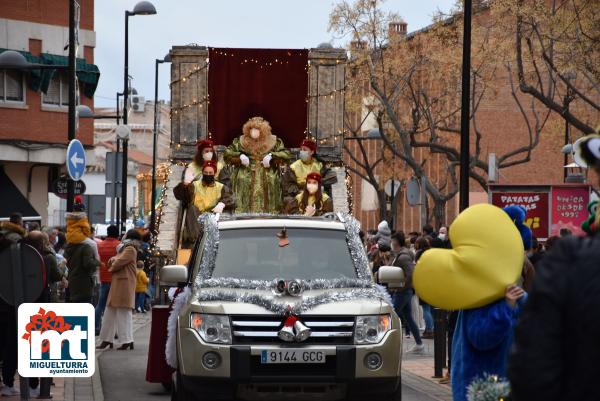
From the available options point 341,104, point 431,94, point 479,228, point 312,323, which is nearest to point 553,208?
point 341,104

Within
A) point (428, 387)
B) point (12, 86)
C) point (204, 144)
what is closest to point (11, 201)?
point (12, 86)

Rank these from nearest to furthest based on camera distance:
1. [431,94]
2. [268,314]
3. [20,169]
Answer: [268,314]
[20,169]
[431,94]

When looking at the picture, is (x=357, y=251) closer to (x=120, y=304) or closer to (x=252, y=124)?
(x=252, y=124)

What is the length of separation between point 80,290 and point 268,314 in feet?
26.8

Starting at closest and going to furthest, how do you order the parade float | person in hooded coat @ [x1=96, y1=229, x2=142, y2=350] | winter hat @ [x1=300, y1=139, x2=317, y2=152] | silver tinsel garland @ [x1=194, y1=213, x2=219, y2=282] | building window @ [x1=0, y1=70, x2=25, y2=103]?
1. silver tinsel garland @ [x1=194, y1=213, x2=219, y2=282]
2. the parade float
3. winter hat @ [x1=300, y1=139, x2=317, y2=152]
4. person in hooded coat @ [x1=96, y1=229, x2=142, y2=350]
5. building window @ [x1=0, y1=70, x2=25, y2=103]

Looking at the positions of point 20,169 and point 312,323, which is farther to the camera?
point 20,169

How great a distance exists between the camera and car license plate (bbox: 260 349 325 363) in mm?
11211

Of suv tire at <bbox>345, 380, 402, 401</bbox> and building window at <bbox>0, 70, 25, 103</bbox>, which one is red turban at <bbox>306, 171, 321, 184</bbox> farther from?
building window at <bbox>0, 70, 25, 103</bbox>

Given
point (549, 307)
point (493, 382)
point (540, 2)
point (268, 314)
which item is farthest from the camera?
point (540, 2)

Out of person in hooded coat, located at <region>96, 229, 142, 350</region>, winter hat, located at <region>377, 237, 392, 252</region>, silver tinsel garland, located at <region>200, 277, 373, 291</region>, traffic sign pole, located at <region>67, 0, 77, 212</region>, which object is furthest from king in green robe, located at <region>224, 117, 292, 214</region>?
silver tinsel garland, located at <region>200, 277, 373, 291</region>

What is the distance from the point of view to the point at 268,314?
11328 mm

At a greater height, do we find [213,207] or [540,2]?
[540,2]

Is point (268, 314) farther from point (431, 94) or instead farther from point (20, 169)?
point (431, 94)

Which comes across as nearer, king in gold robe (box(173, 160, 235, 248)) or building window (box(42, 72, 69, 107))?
king in gold robe (box(173, 160, 235, 248))
